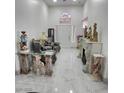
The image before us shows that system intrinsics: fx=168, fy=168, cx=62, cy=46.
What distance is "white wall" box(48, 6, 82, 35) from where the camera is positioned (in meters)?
13.0

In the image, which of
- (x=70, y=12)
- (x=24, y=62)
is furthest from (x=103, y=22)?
(x=70, y=12)

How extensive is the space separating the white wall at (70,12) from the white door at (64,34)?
1.68 feet

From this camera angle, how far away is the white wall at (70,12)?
13.0 m

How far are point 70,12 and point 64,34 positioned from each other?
1.79m

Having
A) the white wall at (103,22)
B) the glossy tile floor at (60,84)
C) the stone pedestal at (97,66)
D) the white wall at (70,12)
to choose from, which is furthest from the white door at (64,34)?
the stone pedestal at (97,66)

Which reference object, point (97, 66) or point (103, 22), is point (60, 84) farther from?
point (103, 22)

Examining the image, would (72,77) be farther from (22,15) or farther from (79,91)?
(22,15)

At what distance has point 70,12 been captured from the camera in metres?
13.1

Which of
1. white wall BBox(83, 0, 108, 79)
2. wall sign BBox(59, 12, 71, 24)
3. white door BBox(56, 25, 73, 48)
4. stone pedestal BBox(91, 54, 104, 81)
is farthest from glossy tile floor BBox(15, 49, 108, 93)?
wall sign BBox(59, 12, 71, 24)

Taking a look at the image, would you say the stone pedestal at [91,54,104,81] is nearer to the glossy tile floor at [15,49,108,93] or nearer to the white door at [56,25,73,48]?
the glossy tile floor at [15,49,108,93]

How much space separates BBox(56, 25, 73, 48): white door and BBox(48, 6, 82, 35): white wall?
0.51m
